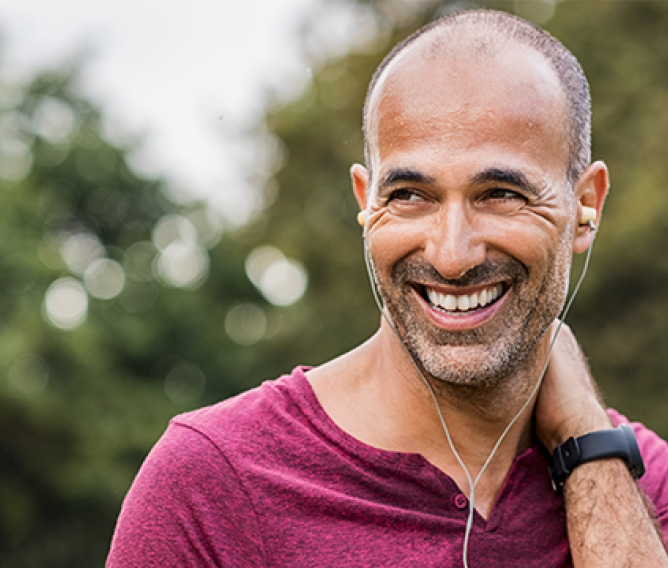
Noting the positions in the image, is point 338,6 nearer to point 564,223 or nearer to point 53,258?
point 53,258

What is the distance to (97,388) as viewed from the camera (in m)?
22.9

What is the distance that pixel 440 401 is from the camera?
2846mm

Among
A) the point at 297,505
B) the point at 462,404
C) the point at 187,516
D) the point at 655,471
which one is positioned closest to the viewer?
the point at 187,516

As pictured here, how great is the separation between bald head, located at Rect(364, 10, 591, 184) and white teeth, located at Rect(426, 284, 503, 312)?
0.43 m

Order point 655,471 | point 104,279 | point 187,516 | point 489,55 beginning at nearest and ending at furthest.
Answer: point 187,516 < point 489,55 < point 655,471 < point 104,279

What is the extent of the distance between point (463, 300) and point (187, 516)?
88cm

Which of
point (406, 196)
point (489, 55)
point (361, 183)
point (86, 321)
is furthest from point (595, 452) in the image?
point (86, 321)

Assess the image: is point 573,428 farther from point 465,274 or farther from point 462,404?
point 465,274

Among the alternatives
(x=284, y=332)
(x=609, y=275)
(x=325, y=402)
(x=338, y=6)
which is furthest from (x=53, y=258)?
(x=325, y=402)

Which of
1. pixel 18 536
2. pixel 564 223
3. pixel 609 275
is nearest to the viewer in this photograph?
pixel 564 223

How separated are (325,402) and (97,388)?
20.9m

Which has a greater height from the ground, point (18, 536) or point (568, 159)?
point (568, 159)

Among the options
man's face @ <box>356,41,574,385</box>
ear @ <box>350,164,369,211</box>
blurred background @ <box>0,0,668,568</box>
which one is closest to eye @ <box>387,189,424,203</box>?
man's face @ <box>356,41,574,385</box>

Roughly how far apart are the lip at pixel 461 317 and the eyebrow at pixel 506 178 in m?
0.29
